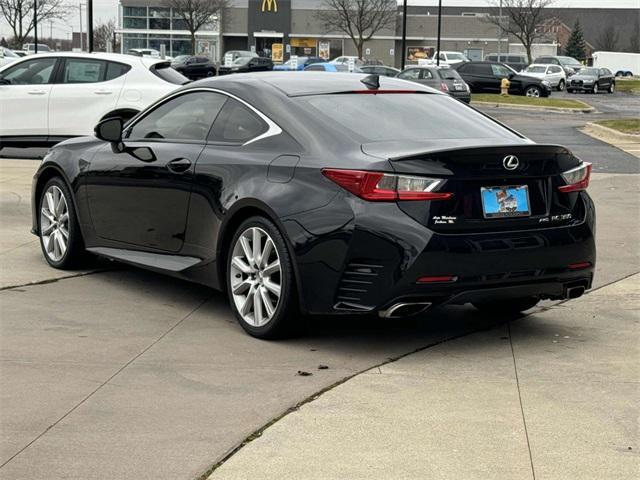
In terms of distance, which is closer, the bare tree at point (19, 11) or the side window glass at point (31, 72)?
the side window glass at point (31, 72)

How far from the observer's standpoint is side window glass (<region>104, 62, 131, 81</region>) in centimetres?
1634

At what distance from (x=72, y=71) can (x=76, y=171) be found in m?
8.97

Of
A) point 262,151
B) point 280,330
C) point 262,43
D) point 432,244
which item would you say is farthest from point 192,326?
point 262,43

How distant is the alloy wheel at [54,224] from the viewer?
833 cm

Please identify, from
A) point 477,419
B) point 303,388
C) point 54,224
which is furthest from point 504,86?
point 477,419

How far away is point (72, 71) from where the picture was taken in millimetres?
16641

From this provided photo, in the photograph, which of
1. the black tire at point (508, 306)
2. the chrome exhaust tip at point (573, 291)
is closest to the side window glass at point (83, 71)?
the black tire at point (508, 306)

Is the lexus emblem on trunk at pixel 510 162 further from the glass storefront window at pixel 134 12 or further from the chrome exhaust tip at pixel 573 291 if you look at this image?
the glass storefront window at pixel 134 12

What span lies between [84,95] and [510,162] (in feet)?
37.1

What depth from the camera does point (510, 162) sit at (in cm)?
610

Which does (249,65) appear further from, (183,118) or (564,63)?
(183,118)

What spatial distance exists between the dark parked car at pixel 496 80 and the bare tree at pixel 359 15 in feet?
138

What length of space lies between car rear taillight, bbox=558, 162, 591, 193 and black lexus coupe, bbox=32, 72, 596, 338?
0.04 ft

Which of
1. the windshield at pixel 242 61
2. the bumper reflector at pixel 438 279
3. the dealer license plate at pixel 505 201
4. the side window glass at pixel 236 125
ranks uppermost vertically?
the side window glass at pixel 236 125
